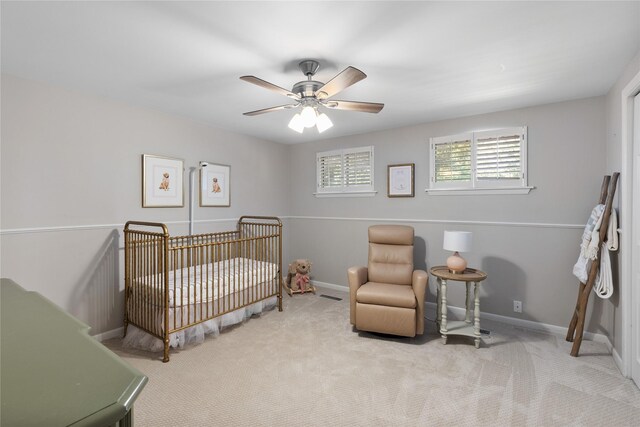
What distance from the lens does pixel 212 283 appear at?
2.90 meters

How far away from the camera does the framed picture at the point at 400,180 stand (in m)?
3.86

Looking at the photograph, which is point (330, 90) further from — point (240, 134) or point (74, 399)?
point (240, 134)

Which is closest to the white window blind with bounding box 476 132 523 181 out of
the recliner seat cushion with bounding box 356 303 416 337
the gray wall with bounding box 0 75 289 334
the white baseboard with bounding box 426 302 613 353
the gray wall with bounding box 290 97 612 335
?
the gray wall with bounding box 290 97 612 335

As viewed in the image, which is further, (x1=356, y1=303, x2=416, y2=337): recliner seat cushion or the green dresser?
(x1=356, y1=303, x2=416, y2=337): recliner seat cushion

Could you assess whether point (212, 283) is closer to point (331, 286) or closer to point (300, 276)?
point (300, 276)

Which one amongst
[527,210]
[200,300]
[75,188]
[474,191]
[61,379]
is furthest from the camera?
[474,191]

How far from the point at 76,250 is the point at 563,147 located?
15.3 feet

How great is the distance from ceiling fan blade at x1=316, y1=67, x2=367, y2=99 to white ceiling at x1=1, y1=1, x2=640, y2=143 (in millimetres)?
211

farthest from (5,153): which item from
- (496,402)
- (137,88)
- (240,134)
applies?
(496,402)

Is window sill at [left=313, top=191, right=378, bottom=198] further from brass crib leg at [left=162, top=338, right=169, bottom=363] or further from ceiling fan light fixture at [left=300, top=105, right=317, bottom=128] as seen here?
brass crib leg at [left=162, top=338, right=169, bottom=363]

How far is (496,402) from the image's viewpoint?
198cm

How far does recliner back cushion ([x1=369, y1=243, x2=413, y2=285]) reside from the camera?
3.34 metres

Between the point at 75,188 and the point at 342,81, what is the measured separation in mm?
2515

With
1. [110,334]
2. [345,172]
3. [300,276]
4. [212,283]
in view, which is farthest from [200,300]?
[345,172]
